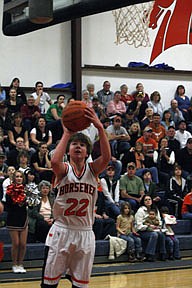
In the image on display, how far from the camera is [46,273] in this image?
17.2ft

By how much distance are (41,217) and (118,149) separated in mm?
3905

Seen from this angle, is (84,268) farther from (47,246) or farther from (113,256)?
(113,256)

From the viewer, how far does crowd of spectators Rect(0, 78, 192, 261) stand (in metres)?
10.7

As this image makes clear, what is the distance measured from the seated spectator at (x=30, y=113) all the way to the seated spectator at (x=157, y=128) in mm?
2642

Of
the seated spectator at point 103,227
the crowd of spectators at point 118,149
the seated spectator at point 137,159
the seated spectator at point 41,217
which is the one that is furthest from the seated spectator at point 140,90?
the seated spectator at point 41,217

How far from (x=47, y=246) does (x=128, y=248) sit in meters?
5.31

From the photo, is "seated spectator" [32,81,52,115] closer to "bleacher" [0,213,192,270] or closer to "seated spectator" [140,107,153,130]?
"seated spectator" [140,107,153,130]

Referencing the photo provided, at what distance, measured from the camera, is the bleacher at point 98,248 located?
381 inches

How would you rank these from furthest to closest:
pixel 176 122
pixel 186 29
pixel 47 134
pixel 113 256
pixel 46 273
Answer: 1. pixel 186 29
2. pixel 176 122
3. pixel 47 134
4. pixel 113 256
5. pixel 46 273

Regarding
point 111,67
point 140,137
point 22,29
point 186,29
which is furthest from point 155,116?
point 22,29

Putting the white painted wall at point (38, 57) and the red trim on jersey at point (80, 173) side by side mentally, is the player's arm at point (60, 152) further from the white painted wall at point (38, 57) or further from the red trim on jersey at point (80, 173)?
the white painted wall at point (38, 57)

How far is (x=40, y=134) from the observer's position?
12727 mm

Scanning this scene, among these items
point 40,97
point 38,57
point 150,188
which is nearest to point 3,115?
point 40,97

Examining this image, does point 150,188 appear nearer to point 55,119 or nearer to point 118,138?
point 118,138
